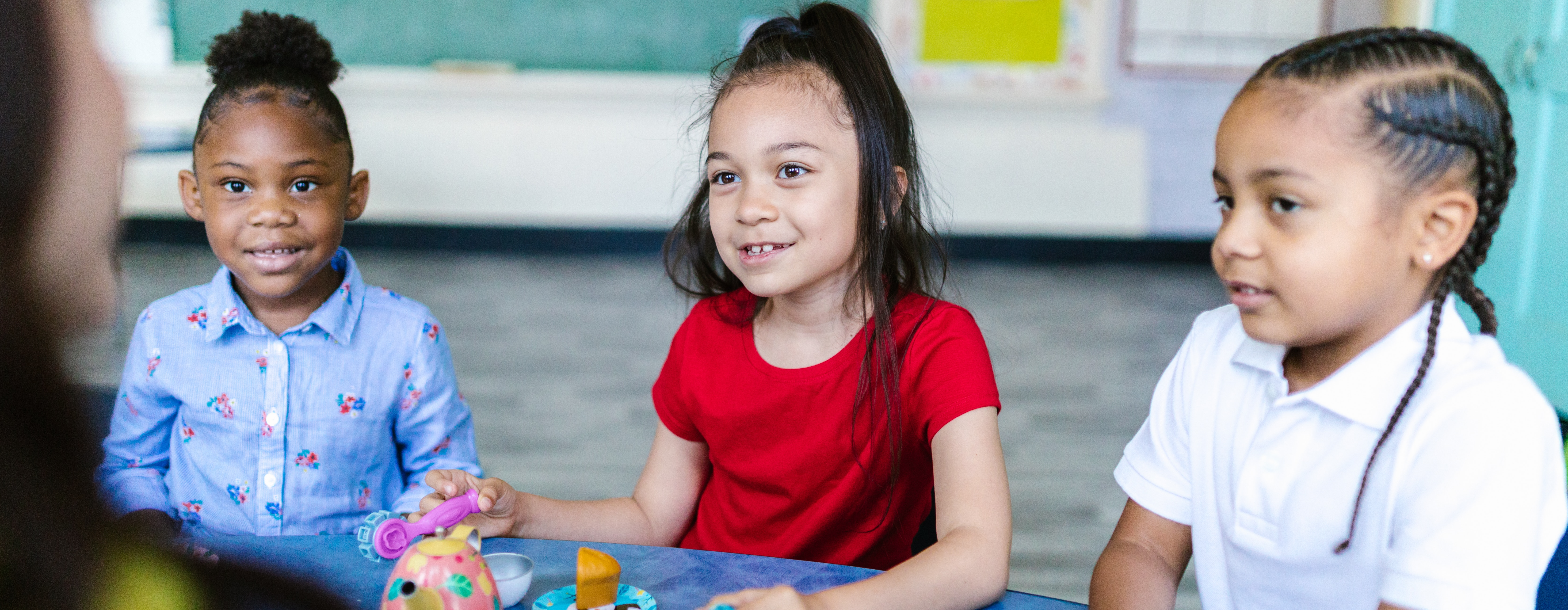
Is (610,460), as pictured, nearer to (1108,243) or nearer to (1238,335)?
(1238,335)

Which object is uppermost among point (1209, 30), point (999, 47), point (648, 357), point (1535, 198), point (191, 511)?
point (1209, 30)

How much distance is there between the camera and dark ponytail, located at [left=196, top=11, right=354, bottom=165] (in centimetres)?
114

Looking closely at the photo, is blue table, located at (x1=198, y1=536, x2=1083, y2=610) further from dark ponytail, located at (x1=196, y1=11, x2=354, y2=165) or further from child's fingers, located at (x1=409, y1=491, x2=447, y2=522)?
dark ponytail, located at (x1=196, y1=11, x2=354, y2=165)

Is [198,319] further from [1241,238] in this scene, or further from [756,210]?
[1241,238]

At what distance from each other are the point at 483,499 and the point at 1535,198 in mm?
2858

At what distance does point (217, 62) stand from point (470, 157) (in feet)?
13.5

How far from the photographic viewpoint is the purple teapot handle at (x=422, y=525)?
0.79 metres

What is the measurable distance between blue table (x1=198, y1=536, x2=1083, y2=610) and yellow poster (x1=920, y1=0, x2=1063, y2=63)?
445 cm

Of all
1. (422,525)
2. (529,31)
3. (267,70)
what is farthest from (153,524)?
(529,31)

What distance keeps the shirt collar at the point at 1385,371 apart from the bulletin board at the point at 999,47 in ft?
14.3

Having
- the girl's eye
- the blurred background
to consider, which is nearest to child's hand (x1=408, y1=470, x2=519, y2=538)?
the girl's eye

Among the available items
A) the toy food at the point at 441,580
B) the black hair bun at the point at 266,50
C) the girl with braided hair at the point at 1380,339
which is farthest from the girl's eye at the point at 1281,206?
the black hair bun at the point at 266,50

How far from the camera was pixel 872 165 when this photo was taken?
1.08m

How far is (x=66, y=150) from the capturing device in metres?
0.41
